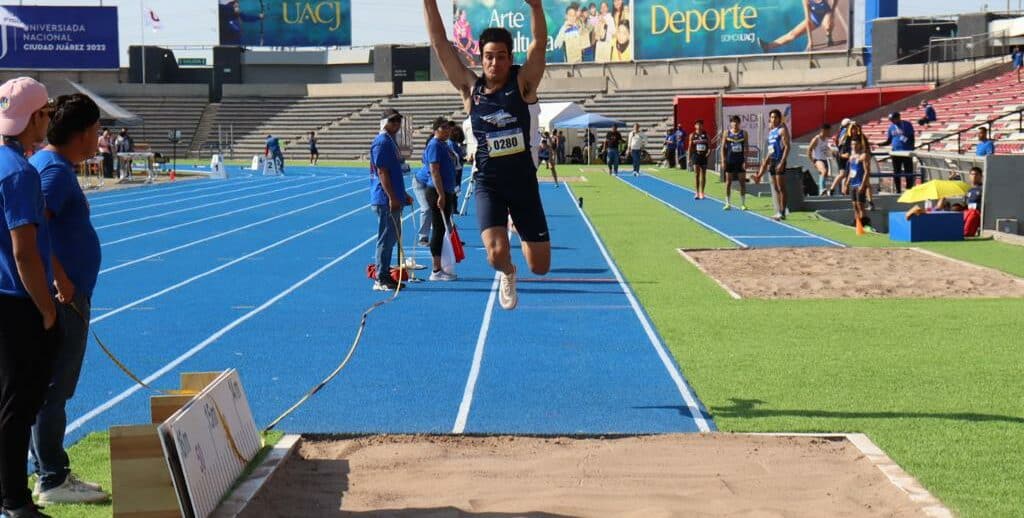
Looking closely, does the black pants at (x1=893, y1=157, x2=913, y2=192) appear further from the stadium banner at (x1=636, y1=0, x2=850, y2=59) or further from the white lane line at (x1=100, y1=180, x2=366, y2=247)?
the stadium banner at (x1=636, y1=0, x2=850, y2=59)

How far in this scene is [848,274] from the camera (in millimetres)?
14039

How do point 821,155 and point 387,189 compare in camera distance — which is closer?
point 387,189

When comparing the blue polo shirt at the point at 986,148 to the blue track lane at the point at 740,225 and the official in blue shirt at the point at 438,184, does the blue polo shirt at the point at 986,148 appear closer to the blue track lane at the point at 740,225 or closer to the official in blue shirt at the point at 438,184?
the blue track lane at the point at 740,225

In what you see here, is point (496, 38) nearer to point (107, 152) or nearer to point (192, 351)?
point (192, 351)

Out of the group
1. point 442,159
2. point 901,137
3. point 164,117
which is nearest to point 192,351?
point 442,159

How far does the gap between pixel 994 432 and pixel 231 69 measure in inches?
2995

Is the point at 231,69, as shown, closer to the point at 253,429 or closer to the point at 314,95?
the point at 314,95

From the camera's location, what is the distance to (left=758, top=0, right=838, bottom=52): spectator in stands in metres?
64.1

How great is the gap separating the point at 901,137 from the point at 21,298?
813 inches

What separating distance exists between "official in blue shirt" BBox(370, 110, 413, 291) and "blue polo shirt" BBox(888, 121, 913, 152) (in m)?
13.0

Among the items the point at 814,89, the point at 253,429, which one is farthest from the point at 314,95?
the point at 253,429

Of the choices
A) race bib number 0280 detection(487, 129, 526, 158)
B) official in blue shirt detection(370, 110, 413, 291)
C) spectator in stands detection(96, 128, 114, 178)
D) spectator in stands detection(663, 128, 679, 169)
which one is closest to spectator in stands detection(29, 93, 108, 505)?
race bib number 0280 detection(487, 129, 526, 158)

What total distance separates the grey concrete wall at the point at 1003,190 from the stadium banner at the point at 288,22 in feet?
208

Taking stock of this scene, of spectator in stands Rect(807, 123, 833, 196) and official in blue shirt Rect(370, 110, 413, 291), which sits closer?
official in blue shirt Rect(370, 110, 413, 291)
